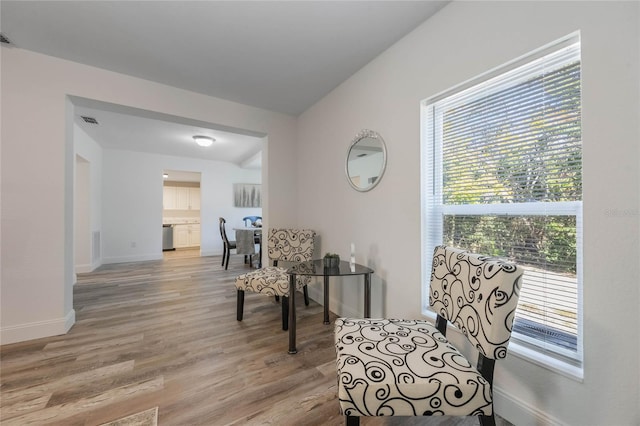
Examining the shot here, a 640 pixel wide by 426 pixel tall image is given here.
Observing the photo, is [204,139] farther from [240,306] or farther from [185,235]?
[185,235]

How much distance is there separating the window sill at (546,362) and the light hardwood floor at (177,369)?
0.45 metres

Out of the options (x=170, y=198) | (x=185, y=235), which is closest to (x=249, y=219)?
(x=185, y=235)

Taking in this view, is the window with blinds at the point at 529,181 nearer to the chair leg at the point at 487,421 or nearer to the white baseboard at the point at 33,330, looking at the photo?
the chair leg at the point at 487,421

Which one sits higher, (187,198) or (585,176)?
(187,198)

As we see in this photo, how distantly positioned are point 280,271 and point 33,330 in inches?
83.9

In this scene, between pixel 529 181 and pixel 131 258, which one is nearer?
pixel 529 181

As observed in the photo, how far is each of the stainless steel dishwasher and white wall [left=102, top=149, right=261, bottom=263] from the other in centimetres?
175

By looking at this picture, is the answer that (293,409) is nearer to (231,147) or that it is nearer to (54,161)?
(54,161)

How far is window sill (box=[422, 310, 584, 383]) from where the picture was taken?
107cm

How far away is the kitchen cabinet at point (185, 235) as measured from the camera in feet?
25.2

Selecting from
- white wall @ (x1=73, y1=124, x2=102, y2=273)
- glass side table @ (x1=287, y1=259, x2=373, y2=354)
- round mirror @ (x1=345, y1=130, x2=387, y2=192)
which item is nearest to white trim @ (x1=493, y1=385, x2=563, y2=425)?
glass side table @ (x1=287, y1=259, x2=373, y2=354)

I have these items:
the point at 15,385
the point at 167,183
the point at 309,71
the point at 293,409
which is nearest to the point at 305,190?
the point at 309,71

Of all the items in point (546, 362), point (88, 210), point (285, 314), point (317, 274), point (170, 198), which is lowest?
point (285, 314)

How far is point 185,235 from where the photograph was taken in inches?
308
